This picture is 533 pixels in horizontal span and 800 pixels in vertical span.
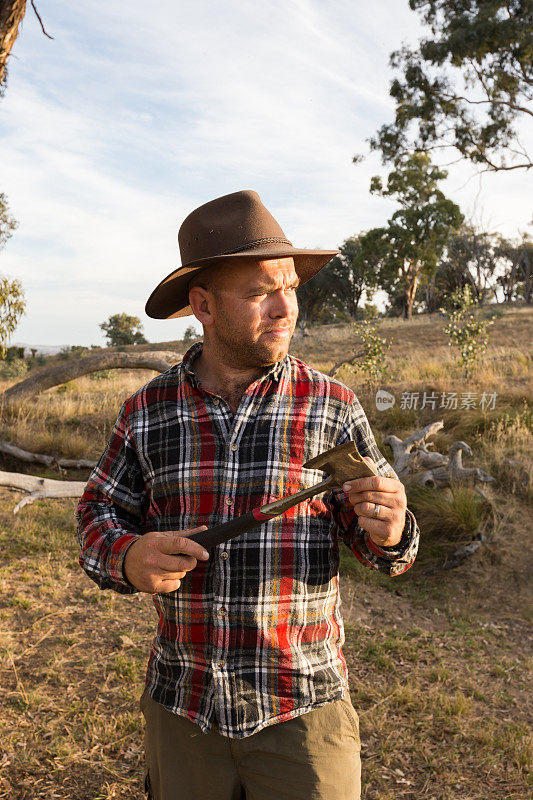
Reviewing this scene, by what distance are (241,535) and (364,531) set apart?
14.4 inches

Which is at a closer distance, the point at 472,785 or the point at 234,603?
the point at 234,603

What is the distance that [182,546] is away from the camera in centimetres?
153

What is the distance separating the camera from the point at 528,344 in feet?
65.3

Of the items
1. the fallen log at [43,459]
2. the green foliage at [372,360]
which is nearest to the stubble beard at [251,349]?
the fallen log at [43,459]

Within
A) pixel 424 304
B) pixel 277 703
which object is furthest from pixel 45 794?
pixel 424 304

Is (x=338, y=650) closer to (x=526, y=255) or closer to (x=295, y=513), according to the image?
(x=295, y=513)

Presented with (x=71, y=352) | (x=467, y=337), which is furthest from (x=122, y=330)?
(x=467, y=337)

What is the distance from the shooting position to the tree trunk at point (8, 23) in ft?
13.7

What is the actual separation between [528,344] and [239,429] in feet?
66.0

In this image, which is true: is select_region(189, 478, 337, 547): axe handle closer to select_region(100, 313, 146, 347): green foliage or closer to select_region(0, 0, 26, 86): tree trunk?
select_region(0, 0, 26, 86): tree trunk

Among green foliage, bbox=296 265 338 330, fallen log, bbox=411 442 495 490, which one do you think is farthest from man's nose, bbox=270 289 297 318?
green foliage, bbox=296 265 338 330

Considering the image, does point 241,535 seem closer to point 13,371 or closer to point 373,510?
point 373,510

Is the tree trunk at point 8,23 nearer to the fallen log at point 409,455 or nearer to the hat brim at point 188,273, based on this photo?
the hat brim at point 188,273

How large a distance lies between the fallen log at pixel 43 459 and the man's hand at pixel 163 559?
23.6 ft
